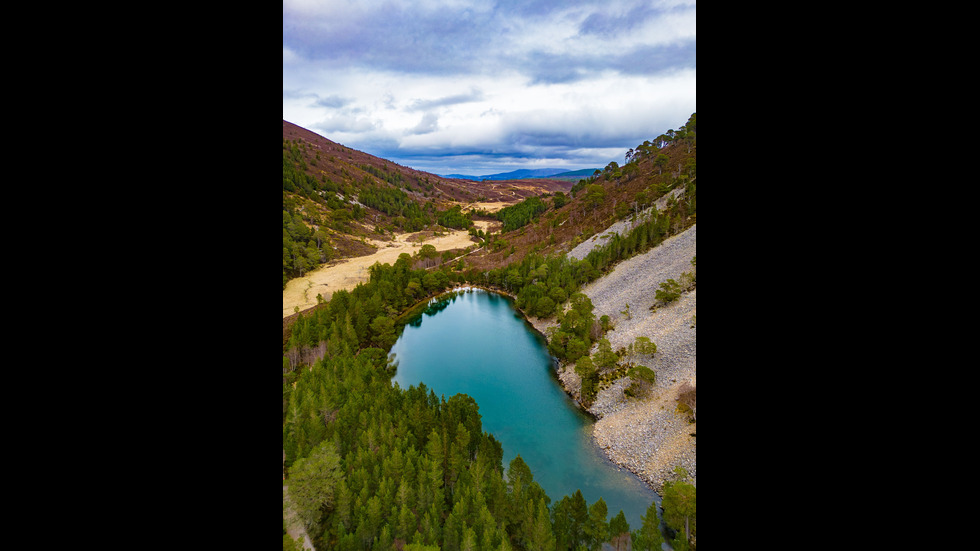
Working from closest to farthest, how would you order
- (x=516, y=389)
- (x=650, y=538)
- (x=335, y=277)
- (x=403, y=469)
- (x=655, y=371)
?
(x=650, y=538)
(x=403, y=469)
(x=655, y=371)
(x=516, y=389)
(x=335, y=277)

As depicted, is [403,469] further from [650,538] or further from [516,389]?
[516,389]

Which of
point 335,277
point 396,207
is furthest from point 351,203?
point 335,277

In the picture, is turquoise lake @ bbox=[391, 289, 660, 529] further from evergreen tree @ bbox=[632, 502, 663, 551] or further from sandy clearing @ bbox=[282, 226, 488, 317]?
sandy clearing @ bbox=[282, 226, 488, 317]

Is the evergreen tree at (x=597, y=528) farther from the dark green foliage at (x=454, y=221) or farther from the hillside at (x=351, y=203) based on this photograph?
the dark green foliage at (x=454, y=221)

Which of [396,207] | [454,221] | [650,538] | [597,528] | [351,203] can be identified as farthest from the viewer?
[454,221]
